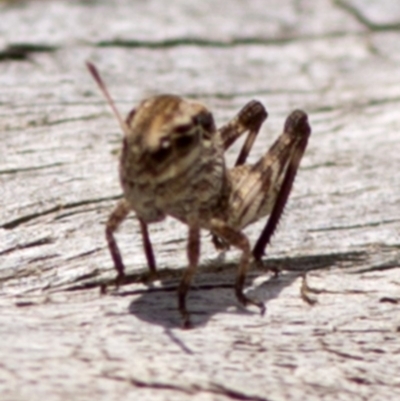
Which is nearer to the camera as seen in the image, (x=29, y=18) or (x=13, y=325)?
(x=13, y=325)

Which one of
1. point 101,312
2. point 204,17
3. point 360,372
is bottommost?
point 360,372

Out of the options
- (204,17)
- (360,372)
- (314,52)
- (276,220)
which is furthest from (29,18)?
(360,372)

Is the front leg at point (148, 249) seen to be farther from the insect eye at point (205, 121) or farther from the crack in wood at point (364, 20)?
the crack in wood at point (364, 20)

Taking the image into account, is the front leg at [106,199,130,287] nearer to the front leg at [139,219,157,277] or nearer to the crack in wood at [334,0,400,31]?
the front leg at [139,219,157,277]

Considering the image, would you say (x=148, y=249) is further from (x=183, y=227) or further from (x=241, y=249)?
(x=183, y=227)

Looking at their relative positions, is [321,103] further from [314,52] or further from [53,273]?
[53,273]

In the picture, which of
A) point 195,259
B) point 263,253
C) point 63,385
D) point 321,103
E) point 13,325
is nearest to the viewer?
point 63,385

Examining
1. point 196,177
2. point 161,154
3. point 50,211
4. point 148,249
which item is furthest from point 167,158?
point 50,211

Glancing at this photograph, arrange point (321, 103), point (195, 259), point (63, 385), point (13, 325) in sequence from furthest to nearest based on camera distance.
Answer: point (321, 103) → point (195, 259) → point (13, 325) → point (63, 385)
